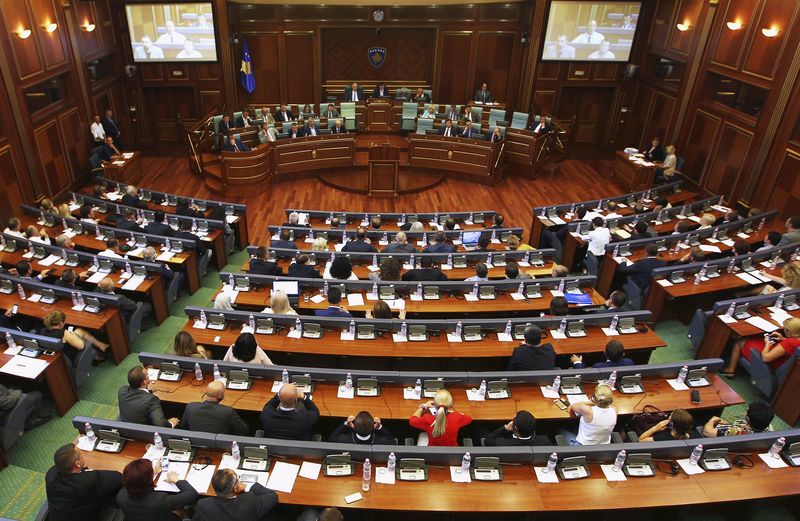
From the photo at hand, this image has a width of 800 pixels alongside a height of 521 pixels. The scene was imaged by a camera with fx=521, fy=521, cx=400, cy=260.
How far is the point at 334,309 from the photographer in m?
6.17

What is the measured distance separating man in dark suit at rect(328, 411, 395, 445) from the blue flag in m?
13.1

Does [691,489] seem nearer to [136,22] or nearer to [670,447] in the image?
[670,447]

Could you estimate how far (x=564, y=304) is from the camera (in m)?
6.23

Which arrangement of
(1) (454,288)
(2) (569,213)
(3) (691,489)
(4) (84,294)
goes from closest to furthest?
(3) (691,489)
(4) (84,294)
(1) (454,288)
(2) (569,213)

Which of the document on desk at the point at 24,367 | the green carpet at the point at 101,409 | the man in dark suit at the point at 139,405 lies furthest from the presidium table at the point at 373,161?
the man in dark suit at the point at 139,405

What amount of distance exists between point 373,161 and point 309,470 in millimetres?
8545

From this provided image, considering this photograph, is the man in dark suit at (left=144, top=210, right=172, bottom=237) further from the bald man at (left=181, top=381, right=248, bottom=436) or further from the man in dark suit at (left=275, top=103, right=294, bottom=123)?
the man in dark suit at (left=275, top=103, right=294, bottom=123)

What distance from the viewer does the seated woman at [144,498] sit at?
354cm

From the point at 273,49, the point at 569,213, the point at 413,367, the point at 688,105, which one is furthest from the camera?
the point at 273,49

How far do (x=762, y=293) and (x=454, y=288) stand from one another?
4357 mm

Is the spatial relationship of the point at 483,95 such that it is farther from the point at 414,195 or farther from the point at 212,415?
the point at 212,415

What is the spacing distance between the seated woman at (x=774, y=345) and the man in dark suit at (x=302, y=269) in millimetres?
5384

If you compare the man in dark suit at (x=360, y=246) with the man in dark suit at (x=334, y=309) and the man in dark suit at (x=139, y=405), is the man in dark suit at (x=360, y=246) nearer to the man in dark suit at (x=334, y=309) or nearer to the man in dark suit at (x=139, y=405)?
the man in dark suit at (x=334, y=309)

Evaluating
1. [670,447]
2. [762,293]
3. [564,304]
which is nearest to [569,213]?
[762,293]
